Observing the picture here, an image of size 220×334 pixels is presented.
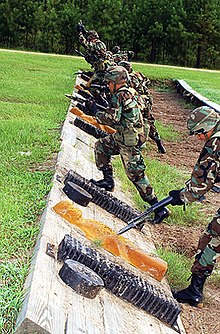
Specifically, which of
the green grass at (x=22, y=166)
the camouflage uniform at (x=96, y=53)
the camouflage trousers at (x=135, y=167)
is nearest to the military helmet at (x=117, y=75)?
the camouflage trousers at (x=135, y=167)

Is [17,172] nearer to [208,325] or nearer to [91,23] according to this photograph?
[208,325]

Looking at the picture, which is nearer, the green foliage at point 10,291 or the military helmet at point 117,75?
the green foliage at point 10,291

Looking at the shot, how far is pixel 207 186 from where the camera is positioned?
180 inches

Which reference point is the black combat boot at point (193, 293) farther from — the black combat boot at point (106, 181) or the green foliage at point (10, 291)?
the black combat boot at point (106, 181)

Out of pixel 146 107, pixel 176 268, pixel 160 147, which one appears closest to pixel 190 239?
pixel 176 268

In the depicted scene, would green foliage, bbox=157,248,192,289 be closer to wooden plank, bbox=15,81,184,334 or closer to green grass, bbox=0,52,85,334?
wooden plank, bbox=15,81,184,334

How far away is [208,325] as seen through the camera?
459cm

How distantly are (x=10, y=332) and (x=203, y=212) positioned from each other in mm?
4428

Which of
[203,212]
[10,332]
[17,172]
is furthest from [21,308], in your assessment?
[203,212]

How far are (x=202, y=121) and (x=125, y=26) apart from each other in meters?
33.5

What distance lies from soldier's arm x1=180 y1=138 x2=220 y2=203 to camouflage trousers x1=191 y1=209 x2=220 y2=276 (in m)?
0.25

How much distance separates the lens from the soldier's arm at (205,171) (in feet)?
14.6

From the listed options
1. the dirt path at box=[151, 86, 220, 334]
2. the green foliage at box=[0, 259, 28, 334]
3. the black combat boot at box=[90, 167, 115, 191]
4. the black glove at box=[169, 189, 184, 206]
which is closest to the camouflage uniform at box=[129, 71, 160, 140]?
the dirt path at box=[151, 86, 220, 334]

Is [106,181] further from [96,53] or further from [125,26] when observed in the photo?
[125,26]
